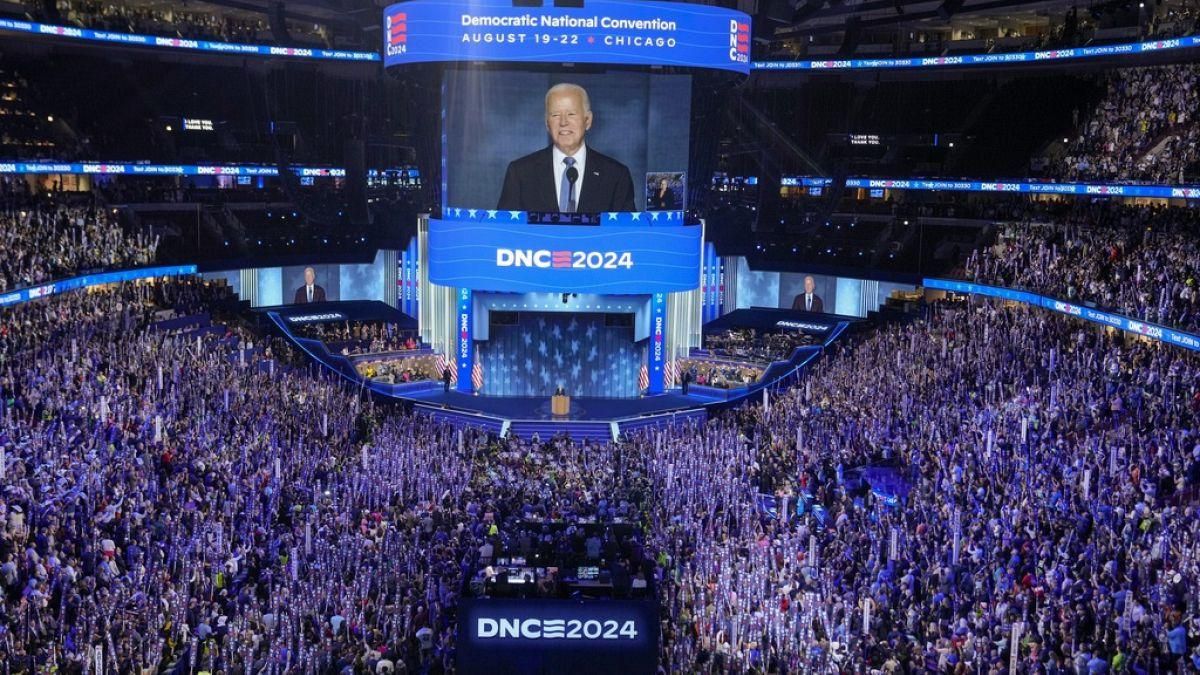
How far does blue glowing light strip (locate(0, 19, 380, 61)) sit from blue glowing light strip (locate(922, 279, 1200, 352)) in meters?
23.7

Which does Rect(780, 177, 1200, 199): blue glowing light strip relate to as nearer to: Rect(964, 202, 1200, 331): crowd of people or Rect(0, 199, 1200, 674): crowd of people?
Rect(964, 202, 1200, 331): crowd of people

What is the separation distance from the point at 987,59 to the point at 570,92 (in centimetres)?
1483

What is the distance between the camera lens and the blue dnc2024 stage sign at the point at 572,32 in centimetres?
3616

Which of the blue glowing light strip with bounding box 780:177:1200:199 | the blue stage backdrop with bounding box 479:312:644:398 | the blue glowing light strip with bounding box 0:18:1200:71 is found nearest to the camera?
the blue glowing light strip with bounding box 780:177:1200:199

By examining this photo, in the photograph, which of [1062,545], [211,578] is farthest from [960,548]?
[211,578]

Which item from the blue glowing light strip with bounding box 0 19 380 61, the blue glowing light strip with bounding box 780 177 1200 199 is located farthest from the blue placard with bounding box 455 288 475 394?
the blue glowing light strip with bounding box 780 177 1200 199

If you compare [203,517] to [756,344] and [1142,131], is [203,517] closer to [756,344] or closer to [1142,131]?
[756,344]

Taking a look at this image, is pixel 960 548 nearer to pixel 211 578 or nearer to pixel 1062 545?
pixel 1062 545

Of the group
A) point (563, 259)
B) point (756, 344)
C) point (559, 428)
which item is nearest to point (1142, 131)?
point (756, 344)

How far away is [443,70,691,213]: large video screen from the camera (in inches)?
1580

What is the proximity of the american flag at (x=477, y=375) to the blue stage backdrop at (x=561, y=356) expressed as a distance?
0.14 m

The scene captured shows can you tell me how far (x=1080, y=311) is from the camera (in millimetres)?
34781

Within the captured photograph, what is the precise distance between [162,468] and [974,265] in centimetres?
2803

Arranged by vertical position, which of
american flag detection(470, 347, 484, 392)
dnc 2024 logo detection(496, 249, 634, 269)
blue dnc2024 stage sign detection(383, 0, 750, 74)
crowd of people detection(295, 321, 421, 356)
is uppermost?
blue dnc2024 stage sign detection(383, 0, 750, 74)
